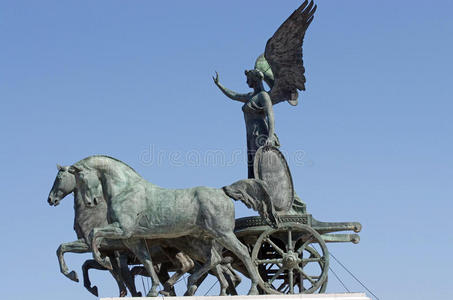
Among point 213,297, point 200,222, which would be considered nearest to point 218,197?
point 200,222

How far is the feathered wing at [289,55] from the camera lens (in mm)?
20250

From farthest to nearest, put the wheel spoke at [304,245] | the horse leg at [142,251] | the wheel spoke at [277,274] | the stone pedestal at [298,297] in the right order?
1. the wheel spoke at [304,245]
2. the wheel spoke at [277,274]
3. the horse leg at [142,251]
4. the stone pedestal at [298,297]

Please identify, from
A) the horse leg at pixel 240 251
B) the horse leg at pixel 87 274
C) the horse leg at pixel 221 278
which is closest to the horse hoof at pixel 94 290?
the horse leg at pixel 87 274

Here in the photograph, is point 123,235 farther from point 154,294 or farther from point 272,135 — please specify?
point 272,135

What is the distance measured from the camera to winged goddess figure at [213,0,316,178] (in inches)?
792

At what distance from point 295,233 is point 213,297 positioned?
239 cm

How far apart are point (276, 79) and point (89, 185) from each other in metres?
4.67

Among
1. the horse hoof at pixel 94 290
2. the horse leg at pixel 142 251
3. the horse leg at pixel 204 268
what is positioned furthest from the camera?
the horse hoof at pixel 94 290

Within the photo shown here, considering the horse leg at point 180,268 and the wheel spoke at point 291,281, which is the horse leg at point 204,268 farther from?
the wheel spoke at point 291,281

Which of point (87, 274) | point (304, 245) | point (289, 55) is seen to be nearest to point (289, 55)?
point (289, 55)

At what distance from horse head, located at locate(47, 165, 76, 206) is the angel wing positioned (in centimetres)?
458

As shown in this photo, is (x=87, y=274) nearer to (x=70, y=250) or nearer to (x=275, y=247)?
(x=70, y=250)

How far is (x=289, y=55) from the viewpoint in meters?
20.5

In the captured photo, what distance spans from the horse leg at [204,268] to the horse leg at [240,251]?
41cm
